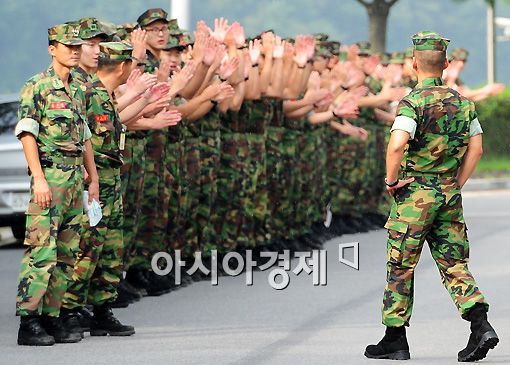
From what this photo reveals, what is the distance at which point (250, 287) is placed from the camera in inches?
517

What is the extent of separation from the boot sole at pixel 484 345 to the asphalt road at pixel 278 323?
13 centimetres

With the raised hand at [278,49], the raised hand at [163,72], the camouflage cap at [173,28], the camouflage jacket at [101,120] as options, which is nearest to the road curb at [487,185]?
the raised hand at [278,49]

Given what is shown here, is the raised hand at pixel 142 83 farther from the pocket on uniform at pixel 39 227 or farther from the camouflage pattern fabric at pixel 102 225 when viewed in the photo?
the pocket on uniform at pixel 39 227

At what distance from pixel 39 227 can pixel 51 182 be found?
0.88 ft

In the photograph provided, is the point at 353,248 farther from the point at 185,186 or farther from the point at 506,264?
the point at 185,186

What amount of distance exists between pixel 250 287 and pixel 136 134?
80.5 inches

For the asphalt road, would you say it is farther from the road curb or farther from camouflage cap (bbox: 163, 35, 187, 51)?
the road curb

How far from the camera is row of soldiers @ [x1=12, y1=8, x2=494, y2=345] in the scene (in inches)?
385

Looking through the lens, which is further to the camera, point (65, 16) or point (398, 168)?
point (65, 16)

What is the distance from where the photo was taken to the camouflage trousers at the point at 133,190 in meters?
11.5

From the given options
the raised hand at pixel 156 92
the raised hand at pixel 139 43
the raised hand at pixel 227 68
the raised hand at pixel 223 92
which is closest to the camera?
the raised hand at pixel 156 92

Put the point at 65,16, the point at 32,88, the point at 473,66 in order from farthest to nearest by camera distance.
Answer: the point at 473,66
the point at 65,16
the point at 32,88

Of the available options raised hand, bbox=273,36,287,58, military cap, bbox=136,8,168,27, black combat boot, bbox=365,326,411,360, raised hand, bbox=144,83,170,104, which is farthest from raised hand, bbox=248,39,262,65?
black combat boot, bbox=365,326,411,360

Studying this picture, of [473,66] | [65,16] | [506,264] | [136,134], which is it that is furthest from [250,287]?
[473,66]
